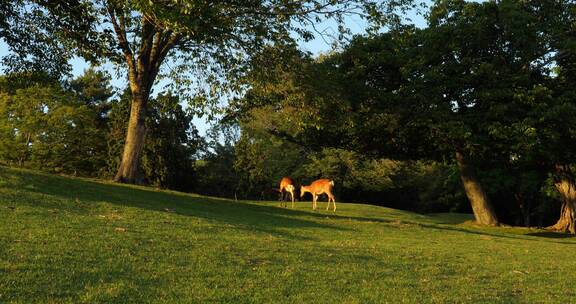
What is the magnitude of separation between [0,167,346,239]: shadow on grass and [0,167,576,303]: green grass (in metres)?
0.11

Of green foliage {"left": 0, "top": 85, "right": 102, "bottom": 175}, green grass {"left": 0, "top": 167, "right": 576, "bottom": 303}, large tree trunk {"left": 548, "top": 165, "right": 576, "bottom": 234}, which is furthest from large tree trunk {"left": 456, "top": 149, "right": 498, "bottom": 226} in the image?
green foliage {"left": 0, "top": 85, "right": 102, "bottom": 175}

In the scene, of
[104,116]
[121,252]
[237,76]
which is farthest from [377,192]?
[121,252]

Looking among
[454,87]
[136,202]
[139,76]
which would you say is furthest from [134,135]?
[454,87]

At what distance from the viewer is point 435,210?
61906 mm

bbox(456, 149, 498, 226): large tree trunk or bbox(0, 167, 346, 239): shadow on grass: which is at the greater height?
bbox(456, 149, 498, 226): large tree trunk

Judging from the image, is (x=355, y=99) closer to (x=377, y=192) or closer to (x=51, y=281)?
(x=51, y=281)

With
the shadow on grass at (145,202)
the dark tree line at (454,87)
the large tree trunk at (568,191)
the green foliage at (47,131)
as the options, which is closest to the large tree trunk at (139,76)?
the shadow on grass at (145,202)

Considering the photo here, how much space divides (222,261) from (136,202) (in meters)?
9.31

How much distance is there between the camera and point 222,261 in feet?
29.7

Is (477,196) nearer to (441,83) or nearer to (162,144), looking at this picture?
(441,83)

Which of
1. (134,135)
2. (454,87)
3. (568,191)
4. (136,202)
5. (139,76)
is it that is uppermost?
(454,87)

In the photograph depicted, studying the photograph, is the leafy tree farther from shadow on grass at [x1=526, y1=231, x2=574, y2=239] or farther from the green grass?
the green grass

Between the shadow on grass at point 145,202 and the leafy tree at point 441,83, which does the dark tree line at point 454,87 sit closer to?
the leafy tree at point 441,83

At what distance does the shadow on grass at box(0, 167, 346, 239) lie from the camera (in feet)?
48.3
